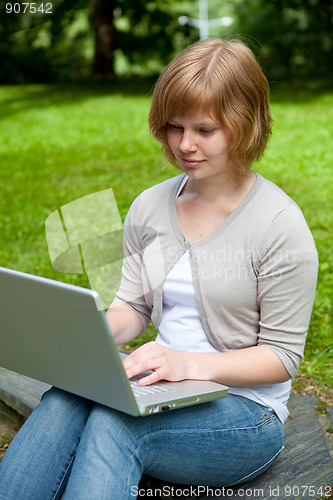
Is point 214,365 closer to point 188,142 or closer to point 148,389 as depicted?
point 148,389

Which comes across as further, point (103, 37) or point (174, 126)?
point (103, 37)

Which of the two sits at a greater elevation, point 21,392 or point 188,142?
point 188,142

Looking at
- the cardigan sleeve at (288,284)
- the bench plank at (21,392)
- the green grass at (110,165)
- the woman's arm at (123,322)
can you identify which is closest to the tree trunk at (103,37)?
the green grass at (110,165)

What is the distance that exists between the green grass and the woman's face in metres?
0.85

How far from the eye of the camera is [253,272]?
1.81 meters

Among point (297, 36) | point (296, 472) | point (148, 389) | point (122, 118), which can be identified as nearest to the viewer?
point (148, 389)

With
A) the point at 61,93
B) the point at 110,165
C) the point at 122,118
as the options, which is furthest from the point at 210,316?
the point at 61,93

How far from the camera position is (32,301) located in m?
1.49

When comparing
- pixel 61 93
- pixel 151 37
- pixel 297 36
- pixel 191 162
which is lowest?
pixel 61 93

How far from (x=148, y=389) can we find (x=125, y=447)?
15 centimetres

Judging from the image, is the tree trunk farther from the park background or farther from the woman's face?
the woman's face

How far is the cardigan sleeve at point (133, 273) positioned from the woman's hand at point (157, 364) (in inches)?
15.3

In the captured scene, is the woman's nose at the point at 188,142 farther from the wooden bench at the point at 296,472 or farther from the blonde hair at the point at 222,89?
the wooden bench at the point at 296,472

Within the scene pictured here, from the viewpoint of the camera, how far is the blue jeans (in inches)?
62.0
